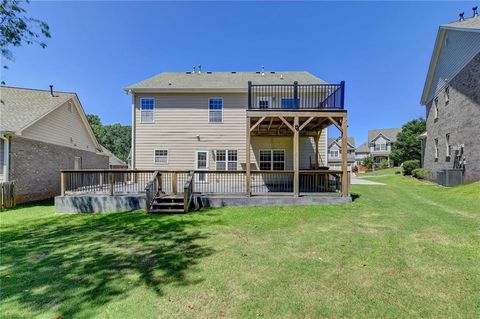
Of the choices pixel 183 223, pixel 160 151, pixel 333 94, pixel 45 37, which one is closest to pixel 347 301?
pixel 183 223

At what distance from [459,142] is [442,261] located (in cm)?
1346

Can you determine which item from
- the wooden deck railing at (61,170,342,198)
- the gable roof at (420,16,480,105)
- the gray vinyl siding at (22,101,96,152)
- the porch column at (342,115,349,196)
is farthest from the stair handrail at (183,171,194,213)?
the gable roof at (420,16,480,105)

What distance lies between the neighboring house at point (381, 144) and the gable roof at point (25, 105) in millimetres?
50848

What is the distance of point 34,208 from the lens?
10.5m

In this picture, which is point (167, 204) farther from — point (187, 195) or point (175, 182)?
point (175, 182)

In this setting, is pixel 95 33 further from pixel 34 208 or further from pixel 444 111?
pixel 444 111

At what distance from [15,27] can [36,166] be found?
324 inches

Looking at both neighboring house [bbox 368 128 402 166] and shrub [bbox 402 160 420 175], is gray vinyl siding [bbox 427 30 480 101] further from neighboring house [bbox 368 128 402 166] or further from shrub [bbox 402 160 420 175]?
neighboring house [bbox 368 128 402 166]

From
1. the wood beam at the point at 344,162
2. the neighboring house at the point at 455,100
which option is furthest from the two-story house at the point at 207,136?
the neighboring house at the point at 455,100

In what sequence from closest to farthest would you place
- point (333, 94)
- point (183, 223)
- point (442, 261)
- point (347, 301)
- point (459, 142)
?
1. point (347, 301)
2. point (442, 261)
3. point (183, 223)
4. point (333, 94)
5. point (459, 142)

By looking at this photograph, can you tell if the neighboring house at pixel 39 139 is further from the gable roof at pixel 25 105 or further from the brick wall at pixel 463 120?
the brick wall at pixel 463 120

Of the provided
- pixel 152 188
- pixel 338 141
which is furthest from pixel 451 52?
pixel 338 141

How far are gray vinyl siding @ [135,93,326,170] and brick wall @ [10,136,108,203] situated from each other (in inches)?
207

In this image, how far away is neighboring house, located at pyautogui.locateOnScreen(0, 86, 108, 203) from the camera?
1152cm
